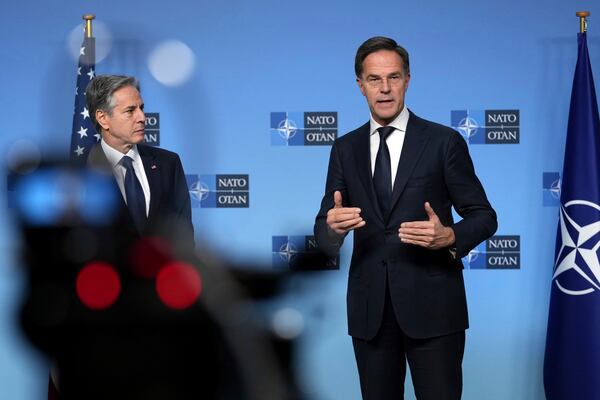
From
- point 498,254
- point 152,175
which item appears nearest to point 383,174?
point 152,175

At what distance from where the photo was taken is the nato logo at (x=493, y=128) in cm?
390

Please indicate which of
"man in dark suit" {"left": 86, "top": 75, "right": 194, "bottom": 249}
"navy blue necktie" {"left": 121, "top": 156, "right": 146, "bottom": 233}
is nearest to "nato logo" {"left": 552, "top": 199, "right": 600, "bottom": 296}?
"man in dark suit" {"left": 86, "top": 75, "right": 194, "bottom": 249}

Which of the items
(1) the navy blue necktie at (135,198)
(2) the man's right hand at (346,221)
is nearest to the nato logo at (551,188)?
(2) the man's right hand at (346,221)

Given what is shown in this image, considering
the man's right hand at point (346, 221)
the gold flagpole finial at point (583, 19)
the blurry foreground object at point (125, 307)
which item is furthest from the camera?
the gold flagpole finial at point (583, 19)

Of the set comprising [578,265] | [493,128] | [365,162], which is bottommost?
[578,265]

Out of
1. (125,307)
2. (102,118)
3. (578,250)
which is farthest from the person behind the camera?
(578,250)

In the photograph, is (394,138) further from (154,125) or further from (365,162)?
(154,125)

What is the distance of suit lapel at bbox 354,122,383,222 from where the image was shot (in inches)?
84.6

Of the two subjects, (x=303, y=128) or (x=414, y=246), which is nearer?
(x=414, y=246)

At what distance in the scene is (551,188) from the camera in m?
3.89

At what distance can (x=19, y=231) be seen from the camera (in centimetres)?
39

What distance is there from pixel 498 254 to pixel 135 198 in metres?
3.63

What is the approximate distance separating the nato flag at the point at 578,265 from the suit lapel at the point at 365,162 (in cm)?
169

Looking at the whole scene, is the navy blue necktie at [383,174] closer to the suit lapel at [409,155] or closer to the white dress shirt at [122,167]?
the suit lapel at [409,155]
